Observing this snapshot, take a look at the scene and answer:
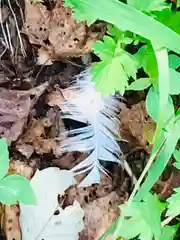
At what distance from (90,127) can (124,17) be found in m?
0.44

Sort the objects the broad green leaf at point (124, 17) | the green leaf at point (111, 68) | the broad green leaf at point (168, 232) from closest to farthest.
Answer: the broad green leaf at point (124, 17) < the green leaf at point (111, 68) < the broad green leaf at point (168, 232)

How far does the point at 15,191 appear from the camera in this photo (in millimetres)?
1261

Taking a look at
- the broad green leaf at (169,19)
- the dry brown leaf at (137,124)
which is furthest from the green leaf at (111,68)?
the dry brown leaf at (137,124)

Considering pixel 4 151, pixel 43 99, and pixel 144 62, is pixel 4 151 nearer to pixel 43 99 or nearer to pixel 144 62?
pixel 43 99

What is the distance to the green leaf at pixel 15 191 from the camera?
4.10 ft

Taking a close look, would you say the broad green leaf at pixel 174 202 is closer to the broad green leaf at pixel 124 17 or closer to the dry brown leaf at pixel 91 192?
the dry brown leaf at pixel 91 192

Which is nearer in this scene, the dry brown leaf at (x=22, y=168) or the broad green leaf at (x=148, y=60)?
the broad green leaf at (x=148, y=60)

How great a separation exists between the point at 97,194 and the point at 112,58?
1.43ft

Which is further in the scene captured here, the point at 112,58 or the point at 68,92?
the point at 68,92

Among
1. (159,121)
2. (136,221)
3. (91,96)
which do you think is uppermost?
(159,121)

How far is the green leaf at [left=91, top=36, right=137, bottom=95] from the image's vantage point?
4.05 ft

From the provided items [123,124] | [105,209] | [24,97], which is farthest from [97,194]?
[24,97]

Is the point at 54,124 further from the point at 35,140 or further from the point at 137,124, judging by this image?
the point at 137,124

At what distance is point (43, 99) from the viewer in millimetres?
1490
